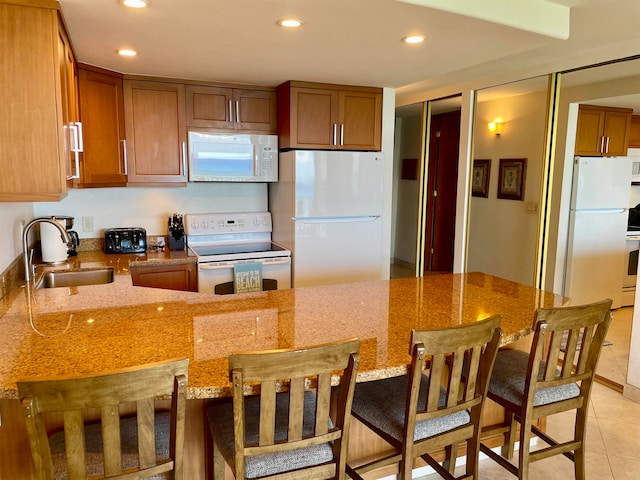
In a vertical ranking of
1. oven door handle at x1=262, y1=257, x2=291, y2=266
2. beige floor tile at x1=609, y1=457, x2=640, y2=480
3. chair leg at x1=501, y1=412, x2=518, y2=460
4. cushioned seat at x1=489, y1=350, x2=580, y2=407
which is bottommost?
beige floor tile at x1=609, y1=457, x2=640, y2=480

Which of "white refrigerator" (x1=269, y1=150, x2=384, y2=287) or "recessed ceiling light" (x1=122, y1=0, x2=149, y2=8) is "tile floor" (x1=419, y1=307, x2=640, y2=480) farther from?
"recessed ceiling light" (x1=122, y1=0, x2=149, y2=8)

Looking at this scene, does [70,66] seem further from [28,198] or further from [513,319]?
[513,319]

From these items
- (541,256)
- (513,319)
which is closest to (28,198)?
(513,319)

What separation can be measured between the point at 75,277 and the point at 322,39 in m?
2.12

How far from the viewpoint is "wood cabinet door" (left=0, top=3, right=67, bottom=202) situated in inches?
74.5

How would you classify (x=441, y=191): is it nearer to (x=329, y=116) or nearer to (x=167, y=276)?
(x=329, y=116)

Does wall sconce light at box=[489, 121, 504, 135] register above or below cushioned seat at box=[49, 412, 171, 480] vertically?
above

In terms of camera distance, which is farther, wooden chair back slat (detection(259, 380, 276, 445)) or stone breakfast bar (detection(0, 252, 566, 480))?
stone breakfast bar (detection(0, 252, 566, 480))

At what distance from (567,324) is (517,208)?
2.43 metres

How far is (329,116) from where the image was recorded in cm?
375

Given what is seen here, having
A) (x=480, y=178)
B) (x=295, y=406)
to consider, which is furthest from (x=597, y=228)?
(x=295, y=406)

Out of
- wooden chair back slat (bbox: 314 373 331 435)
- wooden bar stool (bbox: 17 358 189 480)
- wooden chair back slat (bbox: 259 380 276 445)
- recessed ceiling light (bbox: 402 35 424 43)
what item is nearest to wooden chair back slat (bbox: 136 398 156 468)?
wooden bar stool (bbox: 17 358 189 480)

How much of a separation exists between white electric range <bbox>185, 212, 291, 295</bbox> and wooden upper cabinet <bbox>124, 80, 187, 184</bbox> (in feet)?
1.54

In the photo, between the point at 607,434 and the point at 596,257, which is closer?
the point at 607,434
